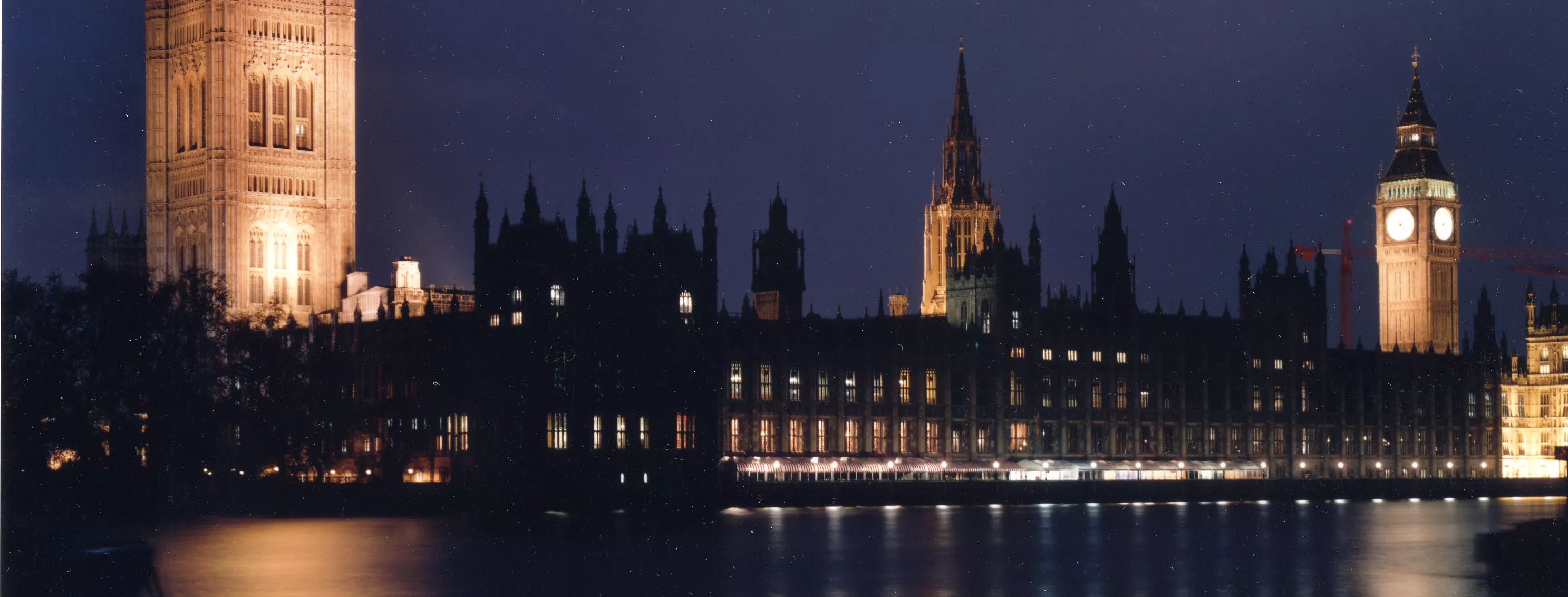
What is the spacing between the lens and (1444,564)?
2435 inches

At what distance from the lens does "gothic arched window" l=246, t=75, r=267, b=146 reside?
532ft

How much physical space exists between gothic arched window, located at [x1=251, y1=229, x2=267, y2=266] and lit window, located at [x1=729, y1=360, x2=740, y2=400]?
198 feet

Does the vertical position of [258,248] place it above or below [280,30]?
below

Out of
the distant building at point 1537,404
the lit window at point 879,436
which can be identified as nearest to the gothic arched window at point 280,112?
→ the lit window at point 879,436

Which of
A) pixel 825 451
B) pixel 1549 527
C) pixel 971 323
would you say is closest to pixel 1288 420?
pixel 971 323

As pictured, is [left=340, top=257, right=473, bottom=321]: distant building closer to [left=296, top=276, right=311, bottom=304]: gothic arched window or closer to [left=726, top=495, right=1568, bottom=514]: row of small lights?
[left=296, top=276, right=311, bottom=304]: gothic arched window

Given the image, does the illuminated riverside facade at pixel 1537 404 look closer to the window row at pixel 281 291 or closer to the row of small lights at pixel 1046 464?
the row of small lights at pixel 1046 464

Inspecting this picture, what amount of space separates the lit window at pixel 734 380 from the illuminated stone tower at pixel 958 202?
63.7 m

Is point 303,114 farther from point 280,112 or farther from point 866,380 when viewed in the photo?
point 866,380

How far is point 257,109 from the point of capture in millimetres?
162375

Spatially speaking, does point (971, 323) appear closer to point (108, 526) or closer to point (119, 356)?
point (119, 356)

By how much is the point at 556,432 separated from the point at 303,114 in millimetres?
75351

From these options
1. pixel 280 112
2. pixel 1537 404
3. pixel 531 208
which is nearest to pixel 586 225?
pixel 531 208

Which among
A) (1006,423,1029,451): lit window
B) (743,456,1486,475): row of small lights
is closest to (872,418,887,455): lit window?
(743,456,1486,475): row of small lights
